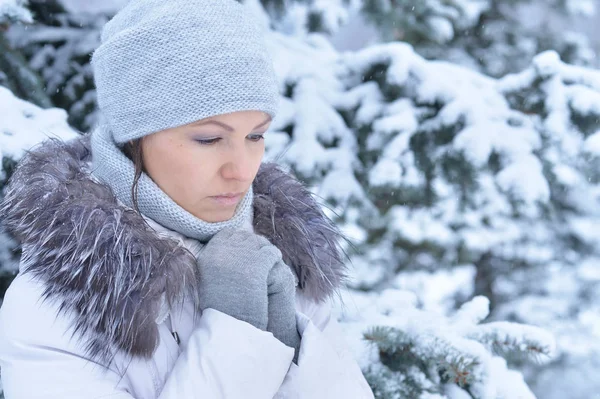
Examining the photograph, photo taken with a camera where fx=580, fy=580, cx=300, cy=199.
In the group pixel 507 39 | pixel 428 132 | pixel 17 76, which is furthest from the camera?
pixel 507 39

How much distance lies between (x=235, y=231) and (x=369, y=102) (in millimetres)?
1316

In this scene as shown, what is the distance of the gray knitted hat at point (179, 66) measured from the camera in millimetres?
1219

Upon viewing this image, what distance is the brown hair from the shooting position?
1286 millimetres

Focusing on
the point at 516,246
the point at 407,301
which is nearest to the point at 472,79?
the point at 407,301

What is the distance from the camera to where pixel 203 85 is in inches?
47.9

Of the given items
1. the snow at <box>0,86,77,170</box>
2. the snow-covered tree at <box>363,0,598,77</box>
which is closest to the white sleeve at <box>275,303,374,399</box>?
the snow at <box>0,86,77,170</box>

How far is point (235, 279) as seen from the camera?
121 centimetres

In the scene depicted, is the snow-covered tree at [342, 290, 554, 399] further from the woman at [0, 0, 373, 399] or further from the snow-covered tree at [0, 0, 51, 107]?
the snow-covered tree at [0, 0, 51, 107]

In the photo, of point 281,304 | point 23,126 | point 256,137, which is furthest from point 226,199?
point 23,126

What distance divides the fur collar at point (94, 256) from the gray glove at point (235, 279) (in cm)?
3

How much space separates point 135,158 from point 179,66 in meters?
0.24

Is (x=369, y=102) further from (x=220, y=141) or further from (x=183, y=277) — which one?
(x=183, y=277)

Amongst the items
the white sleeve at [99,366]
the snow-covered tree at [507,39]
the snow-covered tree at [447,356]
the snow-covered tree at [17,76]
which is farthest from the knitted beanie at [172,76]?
the snow-covered tree at [507,39]

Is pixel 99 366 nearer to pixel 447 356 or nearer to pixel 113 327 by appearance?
pixel 113 327
